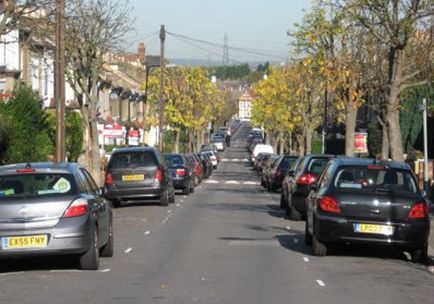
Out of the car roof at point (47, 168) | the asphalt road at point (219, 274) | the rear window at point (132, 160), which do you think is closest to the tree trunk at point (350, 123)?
the rear window at point (132, 160)

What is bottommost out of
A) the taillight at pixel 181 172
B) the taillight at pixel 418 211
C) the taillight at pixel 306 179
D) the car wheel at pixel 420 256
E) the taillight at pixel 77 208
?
the taillight at pixel 181 172

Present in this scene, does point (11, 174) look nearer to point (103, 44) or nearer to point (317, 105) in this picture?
point (103, 44)

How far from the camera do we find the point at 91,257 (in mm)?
13359

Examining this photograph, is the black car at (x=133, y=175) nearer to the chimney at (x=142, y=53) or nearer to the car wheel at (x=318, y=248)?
the car wheel at (x=318, y=248)

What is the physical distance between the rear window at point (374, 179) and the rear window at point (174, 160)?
21.1 metres

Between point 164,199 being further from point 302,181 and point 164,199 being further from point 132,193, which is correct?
point 302,181

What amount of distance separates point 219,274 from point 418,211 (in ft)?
11.5

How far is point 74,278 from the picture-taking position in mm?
12773

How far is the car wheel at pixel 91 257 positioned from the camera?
524 inches

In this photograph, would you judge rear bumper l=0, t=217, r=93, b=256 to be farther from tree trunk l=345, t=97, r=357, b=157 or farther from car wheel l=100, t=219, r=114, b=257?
tree trunk l=345, t=97, r=357, b=157

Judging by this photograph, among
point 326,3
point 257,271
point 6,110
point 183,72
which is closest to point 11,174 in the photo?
point 257,271

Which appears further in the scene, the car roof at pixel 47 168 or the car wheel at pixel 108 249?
the car wheel at pixel 108 249

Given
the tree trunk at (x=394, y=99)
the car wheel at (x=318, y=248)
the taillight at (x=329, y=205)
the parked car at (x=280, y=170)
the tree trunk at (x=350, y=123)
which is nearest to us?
the taillight at (x=329, y=205)

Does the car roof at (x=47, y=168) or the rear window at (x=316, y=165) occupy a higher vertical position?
the car roof at (x=47, y=168)
